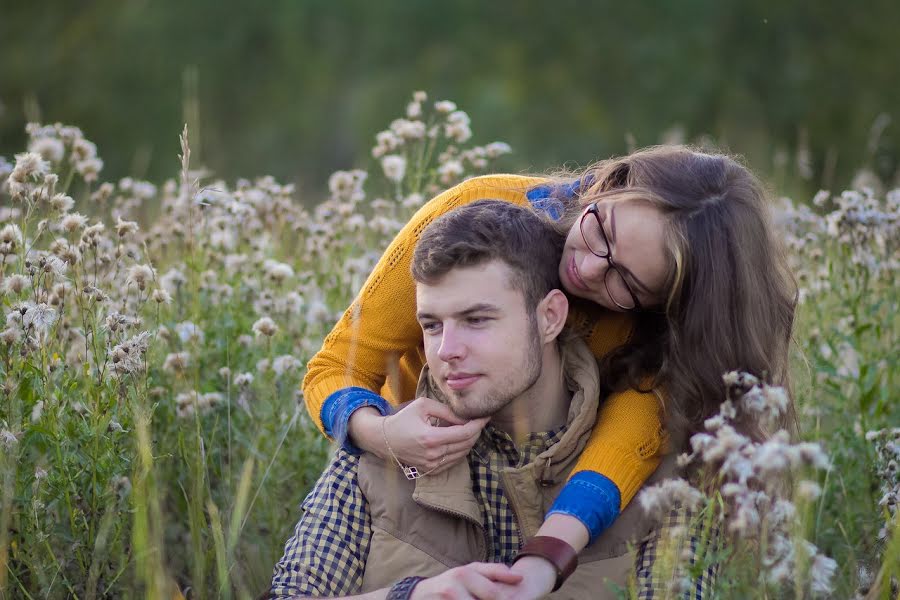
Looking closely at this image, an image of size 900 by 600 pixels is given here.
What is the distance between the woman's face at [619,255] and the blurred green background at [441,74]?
33.4ft

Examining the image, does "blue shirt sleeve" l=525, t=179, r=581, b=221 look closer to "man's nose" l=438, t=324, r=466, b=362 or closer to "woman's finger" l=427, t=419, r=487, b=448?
"man's nose" l=438, t=324, r=466, b=362

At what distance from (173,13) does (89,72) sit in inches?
59.5

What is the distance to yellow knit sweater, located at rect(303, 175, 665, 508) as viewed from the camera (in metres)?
2.94

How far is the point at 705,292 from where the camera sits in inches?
115

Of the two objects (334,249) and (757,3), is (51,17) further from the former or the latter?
(334,249)

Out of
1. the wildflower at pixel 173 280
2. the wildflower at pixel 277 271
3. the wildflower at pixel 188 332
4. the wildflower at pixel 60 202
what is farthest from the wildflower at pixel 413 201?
the wildflower at pixel 60 202

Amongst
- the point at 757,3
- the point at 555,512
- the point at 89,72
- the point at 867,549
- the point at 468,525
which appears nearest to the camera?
the point at 555,512

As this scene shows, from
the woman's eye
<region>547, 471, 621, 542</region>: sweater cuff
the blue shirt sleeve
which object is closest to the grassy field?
<region>547, 471, 621, 542</region>: sweater cuff

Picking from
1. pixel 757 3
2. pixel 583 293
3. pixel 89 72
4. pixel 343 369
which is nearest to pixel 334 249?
pixel 343 369

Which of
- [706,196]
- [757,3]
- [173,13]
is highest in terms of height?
[173,13]

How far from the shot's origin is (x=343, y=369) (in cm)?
315

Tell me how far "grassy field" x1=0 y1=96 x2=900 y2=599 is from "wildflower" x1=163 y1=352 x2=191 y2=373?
0.01 meters

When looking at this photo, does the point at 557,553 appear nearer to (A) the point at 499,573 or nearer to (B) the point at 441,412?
(A) the point at 499,573

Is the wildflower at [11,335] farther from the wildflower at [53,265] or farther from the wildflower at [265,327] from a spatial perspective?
the wildflower at [265,327]
